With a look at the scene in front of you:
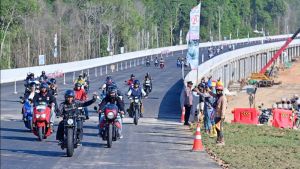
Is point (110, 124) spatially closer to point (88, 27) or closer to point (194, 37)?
point (194, 37)

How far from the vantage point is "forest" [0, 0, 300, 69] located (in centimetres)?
9125

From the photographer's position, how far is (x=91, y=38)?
11331cm

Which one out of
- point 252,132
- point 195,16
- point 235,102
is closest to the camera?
point 252,132

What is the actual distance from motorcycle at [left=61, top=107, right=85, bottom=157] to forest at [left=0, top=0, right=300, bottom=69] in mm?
54170

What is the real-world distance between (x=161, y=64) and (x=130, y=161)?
62.1 m

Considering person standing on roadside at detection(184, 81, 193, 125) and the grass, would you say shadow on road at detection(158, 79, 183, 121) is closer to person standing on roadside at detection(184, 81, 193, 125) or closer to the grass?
person standing on roadside at detection(184, 81, 193, 125)

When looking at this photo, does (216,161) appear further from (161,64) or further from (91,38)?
(91,38)

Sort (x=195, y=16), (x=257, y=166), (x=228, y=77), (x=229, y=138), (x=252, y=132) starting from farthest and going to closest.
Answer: (x=228, y=77) < (x=195, y=16) < (x=252, y=132) < (x=229, y=138) < (x=257, y=166)

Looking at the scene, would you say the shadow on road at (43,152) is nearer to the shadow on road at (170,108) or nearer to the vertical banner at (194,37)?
the shadow on road at (170,108)

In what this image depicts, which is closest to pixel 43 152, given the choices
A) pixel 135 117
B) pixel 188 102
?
pixel 135 117

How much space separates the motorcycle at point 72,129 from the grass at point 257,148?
130 inches

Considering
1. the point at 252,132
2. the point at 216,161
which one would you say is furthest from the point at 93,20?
the point at 216,161

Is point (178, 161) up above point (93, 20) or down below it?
below

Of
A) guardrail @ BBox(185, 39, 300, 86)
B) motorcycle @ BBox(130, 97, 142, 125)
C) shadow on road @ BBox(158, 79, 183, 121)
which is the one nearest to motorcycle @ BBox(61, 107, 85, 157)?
motorcycle @ BBox(130, 97, 142, 125)
